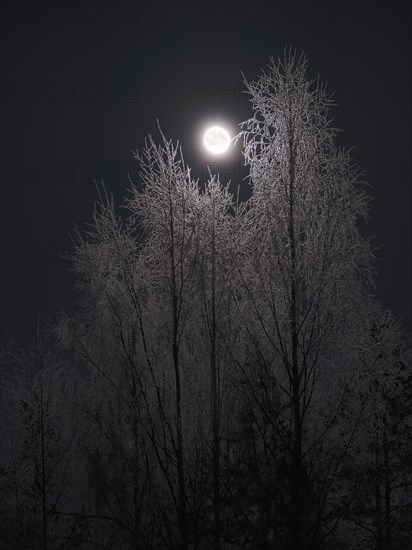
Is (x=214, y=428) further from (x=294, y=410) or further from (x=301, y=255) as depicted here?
(x=301, y=255)

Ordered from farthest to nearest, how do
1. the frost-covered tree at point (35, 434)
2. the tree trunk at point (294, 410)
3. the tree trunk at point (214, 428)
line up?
the frost-covered tree at point (35, 434), the tree trunk at point (214, 428), the tree trunk at point (294, 410)

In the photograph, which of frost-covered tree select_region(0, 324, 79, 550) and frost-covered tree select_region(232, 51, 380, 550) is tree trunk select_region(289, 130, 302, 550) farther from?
frost-covered tree select_region(0, 324, 79, 550)

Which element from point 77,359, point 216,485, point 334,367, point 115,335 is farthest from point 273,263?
point 77,359

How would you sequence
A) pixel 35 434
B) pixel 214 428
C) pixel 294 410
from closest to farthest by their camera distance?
pixel 294 410, pixel 214 428, pixel 35 434

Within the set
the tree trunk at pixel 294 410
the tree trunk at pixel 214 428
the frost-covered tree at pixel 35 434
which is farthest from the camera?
the frost-covered tree at pixel 35 434

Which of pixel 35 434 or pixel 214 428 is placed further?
pixel 35 434

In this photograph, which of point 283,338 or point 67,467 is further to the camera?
point 67,467

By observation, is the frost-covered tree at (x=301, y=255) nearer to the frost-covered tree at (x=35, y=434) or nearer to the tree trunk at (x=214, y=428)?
the tree trunk at (x=214, y=428)

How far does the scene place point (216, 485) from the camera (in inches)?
279

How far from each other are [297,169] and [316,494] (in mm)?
4110

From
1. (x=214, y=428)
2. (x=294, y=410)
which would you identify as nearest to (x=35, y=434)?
(x=214, y=428)

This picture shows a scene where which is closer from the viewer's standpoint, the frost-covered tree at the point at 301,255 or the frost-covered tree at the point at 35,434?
the frost-covered tree at the point at 301,255

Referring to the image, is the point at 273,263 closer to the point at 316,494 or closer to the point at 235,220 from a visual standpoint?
the point at 235,220

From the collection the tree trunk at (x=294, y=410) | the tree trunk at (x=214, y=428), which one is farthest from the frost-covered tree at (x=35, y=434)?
the tree trunk at (x=294, y=410)
